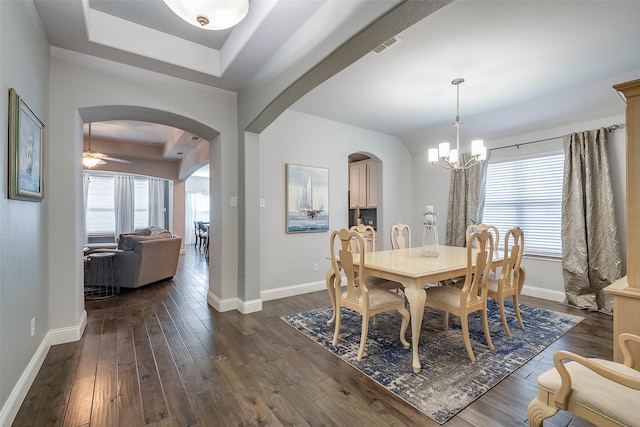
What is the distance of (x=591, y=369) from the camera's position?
3.70ft

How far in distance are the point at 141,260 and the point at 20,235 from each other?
2.70 metres

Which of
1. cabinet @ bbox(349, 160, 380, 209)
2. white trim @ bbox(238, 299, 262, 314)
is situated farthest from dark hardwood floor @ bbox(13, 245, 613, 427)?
cabinet @ bbox(349, 160, 380, 209)

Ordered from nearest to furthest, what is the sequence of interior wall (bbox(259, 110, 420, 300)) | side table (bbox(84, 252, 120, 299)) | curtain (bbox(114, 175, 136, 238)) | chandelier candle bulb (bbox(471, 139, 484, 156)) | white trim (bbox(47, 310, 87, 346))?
1. white trim (bbox(47, 310, 87, 346))
2. chandelier candle bulb (bbox(471, 139, 484, 156))
3. interior wall (bbox(259, 110, 420, 300))
4. side table (bbox(84, 252, 120, 299))
5. curtain (bbox(114, 175, 136, 238))

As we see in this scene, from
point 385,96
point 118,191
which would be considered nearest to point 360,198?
point 385,96

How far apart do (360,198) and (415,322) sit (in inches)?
165

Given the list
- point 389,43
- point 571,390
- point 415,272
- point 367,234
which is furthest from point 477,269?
point 367,234

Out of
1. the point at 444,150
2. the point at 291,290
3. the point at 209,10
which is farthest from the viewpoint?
the point at 291,290

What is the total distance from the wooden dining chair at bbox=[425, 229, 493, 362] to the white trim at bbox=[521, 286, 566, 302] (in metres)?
2.22

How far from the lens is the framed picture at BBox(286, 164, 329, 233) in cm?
408

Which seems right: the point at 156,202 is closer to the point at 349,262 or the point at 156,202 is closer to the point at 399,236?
the point at 399,236

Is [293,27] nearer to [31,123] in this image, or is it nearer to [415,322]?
[31,123]

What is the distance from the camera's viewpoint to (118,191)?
849cm

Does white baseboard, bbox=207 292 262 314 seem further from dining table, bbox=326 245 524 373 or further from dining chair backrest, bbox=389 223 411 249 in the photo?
dining chair backrest, bbox=389 223 411 249

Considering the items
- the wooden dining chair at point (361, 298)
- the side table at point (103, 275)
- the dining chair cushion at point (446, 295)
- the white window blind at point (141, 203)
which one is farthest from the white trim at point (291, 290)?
the white window blind at point (141, 203)
